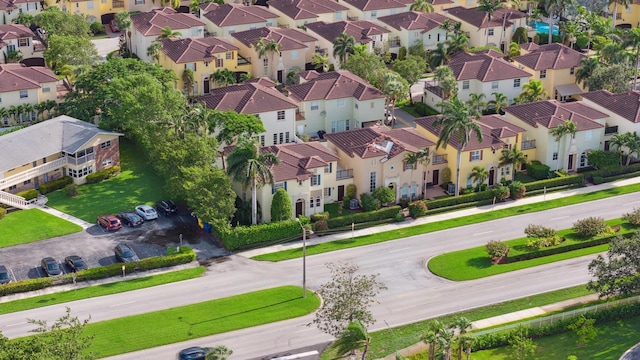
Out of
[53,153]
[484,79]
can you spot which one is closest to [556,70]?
[484,79]

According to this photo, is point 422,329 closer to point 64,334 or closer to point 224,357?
point 224,357

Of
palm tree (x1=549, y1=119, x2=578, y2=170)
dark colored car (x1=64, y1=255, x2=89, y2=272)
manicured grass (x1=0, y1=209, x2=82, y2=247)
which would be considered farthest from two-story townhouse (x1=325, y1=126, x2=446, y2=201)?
dark colored car (x1=64, y1=255, x2=89, y2=272)

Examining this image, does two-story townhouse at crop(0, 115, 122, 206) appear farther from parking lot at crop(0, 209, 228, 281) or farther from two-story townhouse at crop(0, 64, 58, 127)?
two-story townhouse at crop(0, 64, 58, 127)

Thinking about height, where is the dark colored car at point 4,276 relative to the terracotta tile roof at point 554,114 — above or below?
below

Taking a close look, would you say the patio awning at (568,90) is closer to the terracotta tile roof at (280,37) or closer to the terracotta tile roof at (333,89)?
the terracotta tile roof at (333,89)

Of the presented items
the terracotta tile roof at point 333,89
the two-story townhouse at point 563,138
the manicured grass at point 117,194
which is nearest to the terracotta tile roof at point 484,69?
the two-story townhouse at point 563,138

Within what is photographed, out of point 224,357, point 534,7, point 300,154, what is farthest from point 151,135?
point 534,7

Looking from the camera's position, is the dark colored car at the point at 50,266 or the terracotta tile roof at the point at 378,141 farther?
the terracotta tile roof at the point at 378,141
